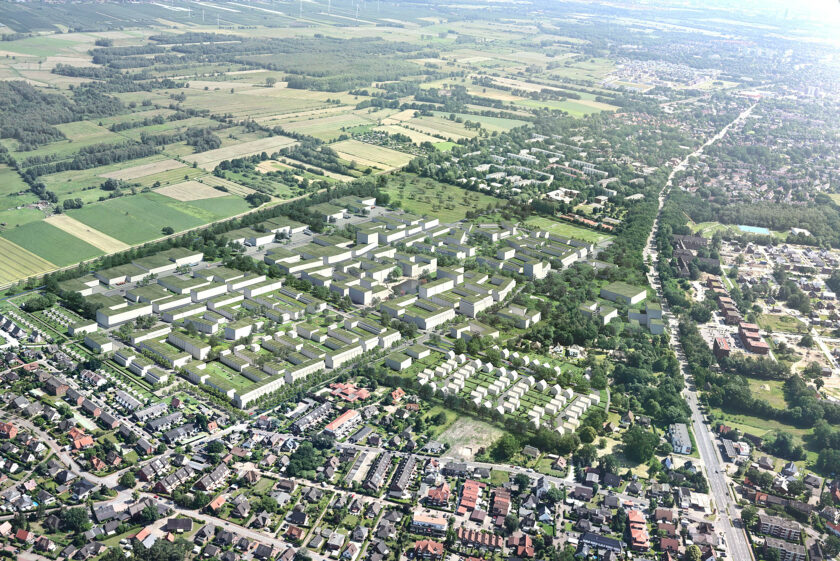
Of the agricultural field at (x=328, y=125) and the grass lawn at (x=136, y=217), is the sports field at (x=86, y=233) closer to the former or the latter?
the grass lawn at (x=136, y=217)

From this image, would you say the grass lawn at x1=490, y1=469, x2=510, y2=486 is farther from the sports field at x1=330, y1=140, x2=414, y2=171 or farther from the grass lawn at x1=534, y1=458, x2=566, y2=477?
the sports field at x1=330, y1=140, x2=414, y2=171

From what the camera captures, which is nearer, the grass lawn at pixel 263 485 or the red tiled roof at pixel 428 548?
the red tiled roof at pixel 428 548

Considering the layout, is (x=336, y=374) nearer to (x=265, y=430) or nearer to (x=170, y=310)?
(x=265, y=430)

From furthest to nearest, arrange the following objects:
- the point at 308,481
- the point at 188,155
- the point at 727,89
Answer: the point at 727,89
the point at 188,155
the point at 308,481

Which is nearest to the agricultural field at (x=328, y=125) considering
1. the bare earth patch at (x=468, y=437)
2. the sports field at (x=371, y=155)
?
the sports field at (x=371, y=155)

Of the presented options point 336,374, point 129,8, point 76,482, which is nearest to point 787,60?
point 129,8

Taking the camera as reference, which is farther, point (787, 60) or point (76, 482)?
point (787, 60)
